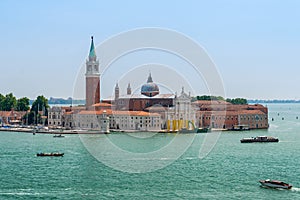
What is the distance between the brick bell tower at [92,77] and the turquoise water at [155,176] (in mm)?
14272

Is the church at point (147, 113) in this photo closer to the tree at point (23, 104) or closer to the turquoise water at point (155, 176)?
the tree at point (23, 104)

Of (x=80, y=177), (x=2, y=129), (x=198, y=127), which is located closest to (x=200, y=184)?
(x=80, y=177)

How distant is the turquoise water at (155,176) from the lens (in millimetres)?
11344

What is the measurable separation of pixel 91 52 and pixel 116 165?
19586mm

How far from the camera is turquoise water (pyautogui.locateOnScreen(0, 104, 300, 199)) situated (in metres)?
11.3

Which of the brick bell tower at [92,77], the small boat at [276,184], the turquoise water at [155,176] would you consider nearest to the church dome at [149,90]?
the brick bell tower at [92,77]

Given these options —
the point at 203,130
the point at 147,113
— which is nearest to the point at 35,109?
the point at 147,113

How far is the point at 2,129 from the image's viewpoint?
105 ft

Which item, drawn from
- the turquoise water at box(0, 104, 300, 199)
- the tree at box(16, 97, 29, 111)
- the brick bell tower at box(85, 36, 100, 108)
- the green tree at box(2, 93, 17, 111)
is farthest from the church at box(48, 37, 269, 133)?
the turquoise water at box(0, 104, 300, 199)

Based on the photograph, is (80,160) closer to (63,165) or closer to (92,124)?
(63,165)

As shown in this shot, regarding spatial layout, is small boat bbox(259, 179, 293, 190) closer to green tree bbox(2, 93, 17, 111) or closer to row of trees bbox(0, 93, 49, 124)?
Result: row of trees bbox(0, 93, 49, 124)

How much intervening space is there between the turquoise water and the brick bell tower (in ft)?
46.8

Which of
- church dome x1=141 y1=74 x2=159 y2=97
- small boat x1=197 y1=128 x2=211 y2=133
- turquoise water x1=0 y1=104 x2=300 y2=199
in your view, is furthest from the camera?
church dome x1=141 y1=74 x2=159 y2=97

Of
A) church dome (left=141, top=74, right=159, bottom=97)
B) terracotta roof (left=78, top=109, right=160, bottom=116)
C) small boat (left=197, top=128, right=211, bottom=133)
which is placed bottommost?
small boat (left=197, top=128, right=211, bottom=133)
